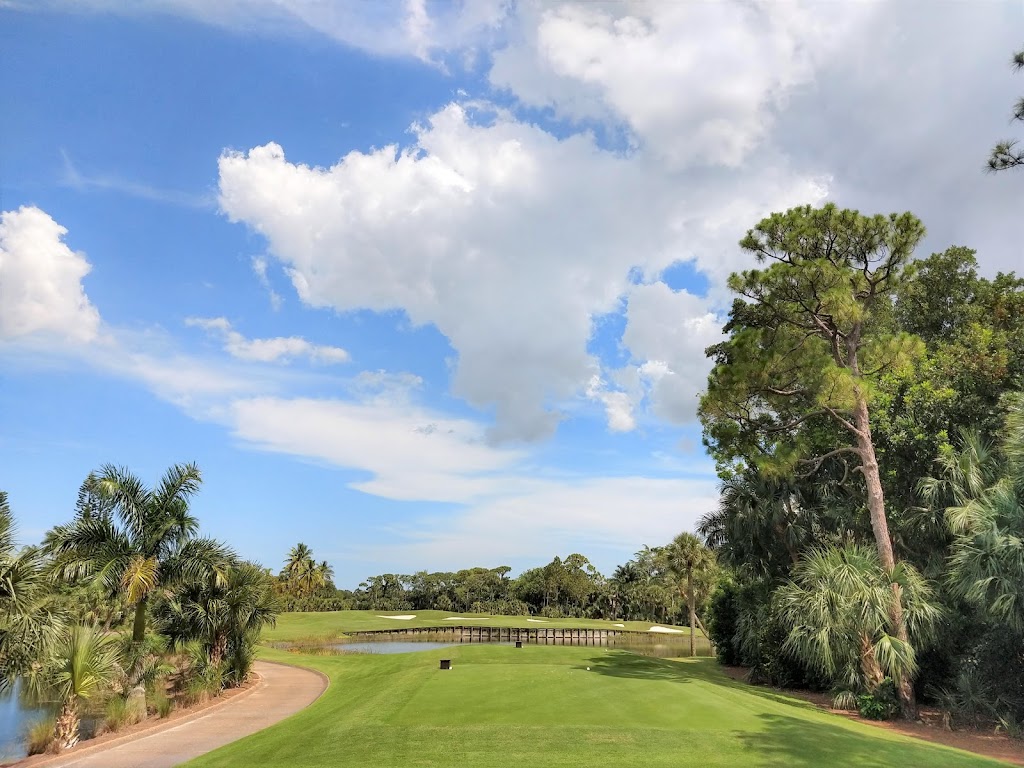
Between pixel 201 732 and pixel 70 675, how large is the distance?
3.62 m

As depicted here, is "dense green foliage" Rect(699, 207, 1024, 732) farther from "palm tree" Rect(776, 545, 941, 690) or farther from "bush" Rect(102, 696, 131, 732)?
"bush" Rect(102, 696, 131, 732)

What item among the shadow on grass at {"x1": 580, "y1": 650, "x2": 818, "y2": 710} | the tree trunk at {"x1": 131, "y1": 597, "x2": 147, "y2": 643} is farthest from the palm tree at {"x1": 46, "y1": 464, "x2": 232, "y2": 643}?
the shadow on grass at {"x1": 580, "y1": 650, "x2": 818, "y2": 710}

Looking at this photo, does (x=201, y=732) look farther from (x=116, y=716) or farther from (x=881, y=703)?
(x=881, y=703)

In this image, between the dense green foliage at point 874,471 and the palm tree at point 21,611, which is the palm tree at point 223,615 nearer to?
the palm tree at point 21,611

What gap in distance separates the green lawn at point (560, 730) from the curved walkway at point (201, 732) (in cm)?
87

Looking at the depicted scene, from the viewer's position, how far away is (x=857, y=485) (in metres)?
29.1

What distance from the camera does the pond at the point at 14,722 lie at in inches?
636

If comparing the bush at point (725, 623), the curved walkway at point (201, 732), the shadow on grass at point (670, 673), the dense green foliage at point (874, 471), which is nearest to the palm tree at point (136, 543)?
the curved walkway at point (201, 732)

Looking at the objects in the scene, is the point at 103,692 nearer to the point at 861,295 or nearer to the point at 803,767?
the point at 803,767

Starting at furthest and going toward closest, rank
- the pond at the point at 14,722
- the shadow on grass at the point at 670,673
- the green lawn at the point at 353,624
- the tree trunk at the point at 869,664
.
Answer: the green lawn at the point at 353,624, the shadow on grass at the point at 670,673, the tree trunk at the point at 869,664, the pond at the point at 14,722

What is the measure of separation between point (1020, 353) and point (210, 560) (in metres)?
33.3

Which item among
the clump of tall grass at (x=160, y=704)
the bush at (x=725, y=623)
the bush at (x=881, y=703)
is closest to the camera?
the clump of tall grass at (x=160, y=704)

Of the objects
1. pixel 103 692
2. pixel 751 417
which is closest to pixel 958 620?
pixel 751 417

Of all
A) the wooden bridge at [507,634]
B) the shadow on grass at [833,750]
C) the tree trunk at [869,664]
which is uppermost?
the tree trunk at [869,664]
